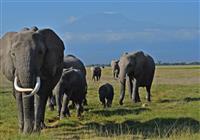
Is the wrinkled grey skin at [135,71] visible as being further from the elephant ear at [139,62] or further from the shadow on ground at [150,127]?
the shadow on ground at [150,127]

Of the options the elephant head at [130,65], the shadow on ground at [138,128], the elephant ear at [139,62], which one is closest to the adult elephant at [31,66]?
the shadow on ground at [138,128]

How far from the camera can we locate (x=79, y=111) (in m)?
17.7

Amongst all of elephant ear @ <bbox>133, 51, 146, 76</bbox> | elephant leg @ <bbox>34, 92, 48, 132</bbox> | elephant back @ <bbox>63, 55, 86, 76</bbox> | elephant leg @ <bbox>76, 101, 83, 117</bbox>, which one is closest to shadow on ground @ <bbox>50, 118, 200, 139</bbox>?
elephant leg @ <bbox>34, 92, 48, 132</bbox>

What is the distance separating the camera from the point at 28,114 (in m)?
13.5

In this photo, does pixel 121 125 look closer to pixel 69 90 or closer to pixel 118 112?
pixel 118 112

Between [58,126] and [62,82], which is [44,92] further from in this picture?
[62,82]

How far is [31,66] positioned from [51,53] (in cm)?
147

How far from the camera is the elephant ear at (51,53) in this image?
45.2ft

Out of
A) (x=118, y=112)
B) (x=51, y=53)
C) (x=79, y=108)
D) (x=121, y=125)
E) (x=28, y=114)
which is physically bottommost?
(x=118, y=112)

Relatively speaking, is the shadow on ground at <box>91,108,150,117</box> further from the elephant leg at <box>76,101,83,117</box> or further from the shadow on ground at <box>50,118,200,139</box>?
the shadow on ground at <box>50,118,200,139</box>

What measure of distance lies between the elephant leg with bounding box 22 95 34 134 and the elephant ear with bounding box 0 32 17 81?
0.74 m

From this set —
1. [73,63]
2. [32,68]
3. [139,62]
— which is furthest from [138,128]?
[139,62]

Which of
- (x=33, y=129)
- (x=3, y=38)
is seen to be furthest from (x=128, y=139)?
(x=3, y=38)

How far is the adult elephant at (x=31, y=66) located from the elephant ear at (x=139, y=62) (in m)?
10.2
